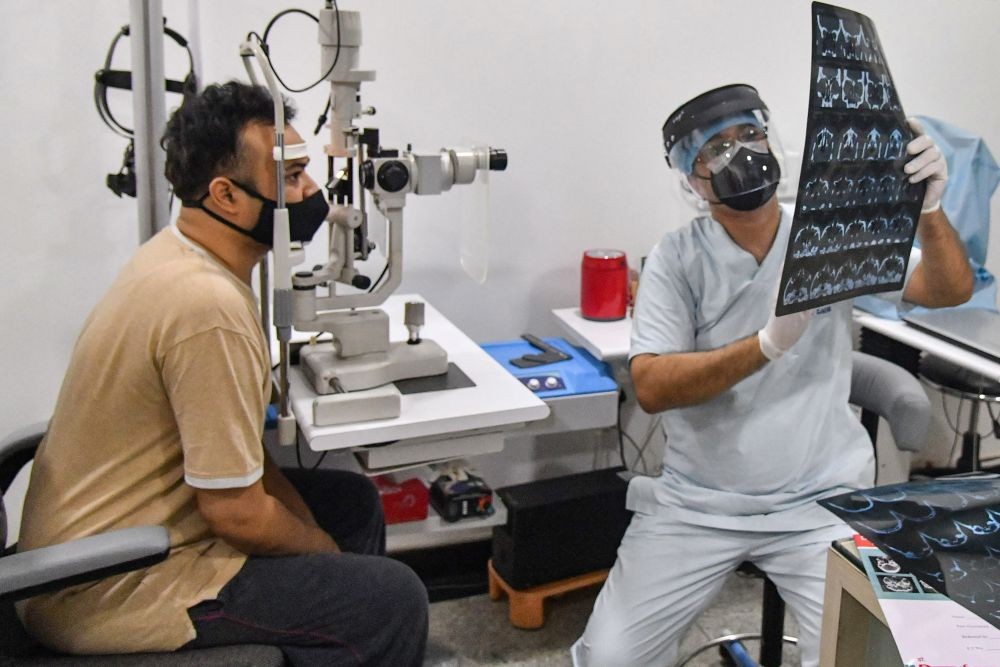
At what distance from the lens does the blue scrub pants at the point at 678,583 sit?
5.80 ft

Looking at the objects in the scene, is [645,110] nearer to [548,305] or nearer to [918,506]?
[548,305]

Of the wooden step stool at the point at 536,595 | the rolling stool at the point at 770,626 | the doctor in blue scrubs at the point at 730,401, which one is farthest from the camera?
the wooden step stool at the point at 536,595

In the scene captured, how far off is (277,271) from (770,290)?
37.5 inches

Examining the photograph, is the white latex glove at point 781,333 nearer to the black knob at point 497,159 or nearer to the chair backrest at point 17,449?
the black knob at point 497,159

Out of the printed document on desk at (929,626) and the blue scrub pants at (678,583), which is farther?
the blue scrub pants at (678,583)

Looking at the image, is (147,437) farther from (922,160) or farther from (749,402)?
(922,160)

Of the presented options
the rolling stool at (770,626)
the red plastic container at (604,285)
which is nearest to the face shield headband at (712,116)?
the red plastic container at (604,285)

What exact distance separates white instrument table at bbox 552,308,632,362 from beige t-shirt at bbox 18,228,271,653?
3.22 feet

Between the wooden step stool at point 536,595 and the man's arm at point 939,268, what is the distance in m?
1.07

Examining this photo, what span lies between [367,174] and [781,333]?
0.80 meters

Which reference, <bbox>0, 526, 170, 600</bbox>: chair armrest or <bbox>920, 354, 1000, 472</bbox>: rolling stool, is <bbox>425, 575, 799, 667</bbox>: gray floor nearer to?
<bbox>920, 354, 1000, 472</bbox>: rolling stool

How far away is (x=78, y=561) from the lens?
1269 millimetres

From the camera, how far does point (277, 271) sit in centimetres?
156

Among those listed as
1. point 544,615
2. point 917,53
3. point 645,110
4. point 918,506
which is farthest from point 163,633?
point 917,53
